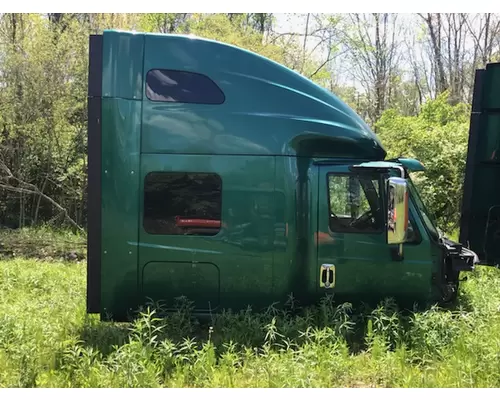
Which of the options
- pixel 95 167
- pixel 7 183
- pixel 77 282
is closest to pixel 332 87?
pixel 7 183

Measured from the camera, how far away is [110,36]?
14.5 ft

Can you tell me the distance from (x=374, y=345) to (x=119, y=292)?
249cm

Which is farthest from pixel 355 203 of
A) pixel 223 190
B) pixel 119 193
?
pixel 119 193

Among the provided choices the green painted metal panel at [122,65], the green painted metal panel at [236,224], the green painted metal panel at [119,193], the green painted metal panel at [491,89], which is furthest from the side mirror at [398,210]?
the green painted metal panel at [491,89]

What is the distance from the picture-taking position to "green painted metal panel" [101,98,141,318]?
4477mm

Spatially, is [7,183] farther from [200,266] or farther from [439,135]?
[439,135]

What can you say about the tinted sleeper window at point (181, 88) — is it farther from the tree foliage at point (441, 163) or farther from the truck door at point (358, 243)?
the tree foliage at point (441, 163)

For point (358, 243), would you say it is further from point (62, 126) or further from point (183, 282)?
point (62, 126)

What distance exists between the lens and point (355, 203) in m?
4.70

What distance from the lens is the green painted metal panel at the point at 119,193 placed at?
4.48 m

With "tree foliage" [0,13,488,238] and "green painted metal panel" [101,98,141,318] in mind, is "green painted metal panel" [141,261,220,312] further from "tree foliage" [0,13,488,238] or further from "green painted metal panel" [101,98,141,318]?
"tree foliage" [0,13,488,238]

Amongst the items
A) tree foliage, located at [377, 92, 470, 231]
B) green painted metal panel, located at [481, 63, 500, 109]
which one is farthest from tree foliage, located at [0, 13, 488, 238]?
green painted metal panel, located at [481, 63, 500, 109]

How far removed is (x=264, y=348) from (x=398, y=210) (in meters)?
1.73

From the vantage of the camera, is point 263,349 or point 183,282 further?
point 183,282
